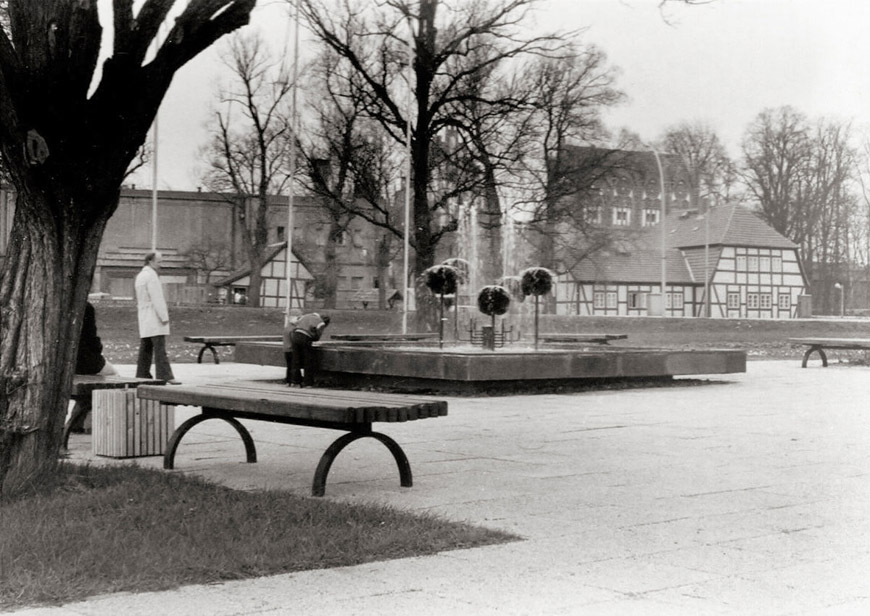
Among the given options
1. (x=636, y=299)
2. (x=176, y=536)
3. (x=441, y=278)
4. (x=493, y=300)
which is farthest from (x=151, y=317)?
(x=636, y=299)

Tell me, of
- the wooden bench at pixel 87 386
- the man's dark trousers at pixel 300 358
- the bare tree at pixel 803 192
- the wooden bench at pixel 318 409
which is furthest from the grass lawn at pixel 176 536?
the bare tree at pixel 803 192

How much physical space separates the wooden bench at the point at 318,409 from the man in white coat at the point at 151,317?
5.81 meters

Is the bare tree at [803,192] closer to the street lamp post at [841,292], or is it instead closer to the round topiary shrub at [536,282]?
the street lamp post at [841,292]

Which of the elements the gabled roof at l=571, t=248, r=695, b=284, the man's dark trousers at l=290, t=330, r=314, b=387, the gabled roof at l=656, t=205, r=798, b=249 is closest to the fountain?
the man's dark trousers at l=290, t=330, r=314, b=387

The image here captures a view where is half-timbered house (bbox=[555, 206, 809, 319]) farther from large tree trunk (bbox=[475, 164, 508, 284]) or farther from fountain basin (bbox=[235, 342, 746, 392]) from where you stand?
fountain basin (bbox=[235, 342, 746, 392])

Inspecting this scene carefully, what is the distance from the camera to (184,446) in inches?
385

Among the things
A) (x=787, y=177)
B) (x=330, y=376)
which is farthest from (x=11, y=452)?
(x=787, y=177)

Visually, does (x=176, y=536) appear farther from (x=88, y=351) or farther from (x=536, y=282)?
(x=536, y=282)

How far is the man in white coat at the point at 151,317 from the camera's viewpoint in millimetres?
14078

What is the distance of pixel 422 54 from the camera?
28.1 m

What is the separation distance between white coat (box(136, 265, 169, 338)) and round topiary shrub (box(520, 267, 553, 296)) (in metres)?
6.93

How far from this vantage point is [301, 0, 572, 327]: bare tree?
92.2ft

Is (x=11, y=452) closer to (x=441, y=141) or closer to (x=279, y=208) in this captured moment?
(x=441, y=141)

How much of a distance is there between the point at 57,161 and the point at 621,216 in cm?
7091
